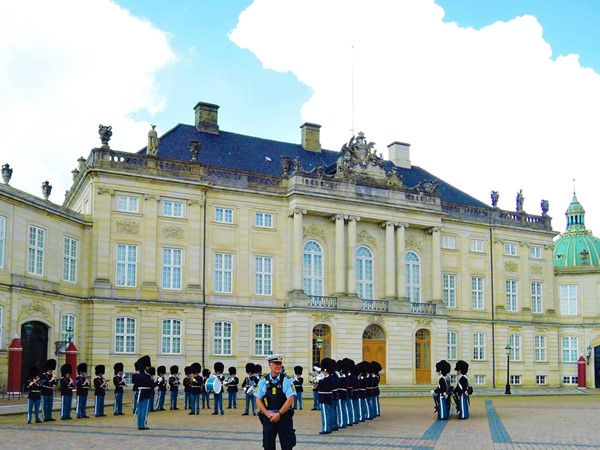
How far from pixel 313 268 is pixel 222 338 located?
7.39 meters

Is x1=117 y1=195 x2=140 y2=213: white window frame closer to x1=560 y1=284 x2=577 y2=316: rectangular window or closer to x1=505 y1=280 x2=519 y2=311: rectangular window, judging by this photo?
x1=505 y1=280 x2=519 y2=311: rectangular window

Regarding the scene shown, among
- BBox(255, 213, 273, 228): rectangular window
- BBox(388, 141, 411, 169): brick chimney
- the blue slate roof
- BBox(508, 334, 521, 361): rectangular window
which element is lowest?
BBox(508, 334, 521, 361): rectangular window

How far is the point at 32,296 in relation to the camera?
125 feet

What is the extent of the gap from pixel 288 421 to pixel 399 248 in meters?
A: 38.9

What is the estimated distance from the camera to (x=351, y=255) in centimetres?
5006

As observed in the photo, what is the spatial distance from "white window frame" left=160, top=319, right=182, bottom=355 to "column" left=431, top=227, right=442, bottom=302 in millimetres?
17658

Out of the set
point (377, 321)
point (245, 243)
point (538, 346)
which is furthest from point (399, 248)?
point (538, 346)

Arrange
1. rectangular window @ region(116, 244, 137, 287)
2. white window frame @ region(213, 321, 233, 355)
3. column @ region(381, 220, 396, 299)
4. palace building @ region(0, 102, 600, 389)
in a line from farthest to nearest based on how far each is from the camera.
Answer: column @ region(381, 220, 396, 299)
white window frame @ region(213, 321, 233, 355)
rectangular window @ region(116, 244, 137, 287)
palace building @ region(0, 102, 600, 389)

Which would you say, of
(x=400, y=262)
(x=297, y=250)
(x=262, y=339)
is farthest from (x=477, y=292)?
(x=262, y=339)

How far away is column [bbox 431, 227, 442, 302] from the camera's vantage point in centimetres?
5347

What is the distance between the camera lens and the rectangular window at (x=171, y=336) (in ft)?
146

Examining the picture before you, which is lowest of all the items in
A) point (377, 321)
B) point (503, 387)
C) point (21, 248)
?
point (503, 387)

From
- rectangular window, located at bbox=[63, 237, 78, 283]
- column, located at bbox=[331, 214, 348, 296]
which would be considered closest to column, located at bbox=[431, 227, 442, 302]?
column, located at bbox=[331, 214, 348, 296]

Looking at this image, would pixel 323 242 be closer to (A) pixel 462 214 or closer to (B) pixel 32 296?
(A) pixel 462 214
